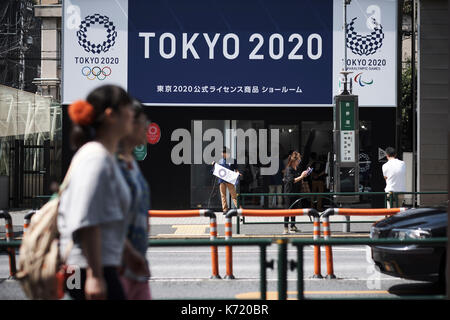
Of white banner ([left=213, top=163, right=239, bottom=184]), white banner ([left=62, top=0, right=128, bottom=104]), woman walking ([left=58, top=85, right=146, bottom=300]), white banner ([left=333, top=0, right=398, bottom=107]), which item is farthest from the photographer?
white banner ([left=333, top=0, right=398, bottom=107])

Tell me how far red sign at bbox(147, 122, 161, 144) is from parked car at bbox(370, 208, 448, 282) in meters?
12.8

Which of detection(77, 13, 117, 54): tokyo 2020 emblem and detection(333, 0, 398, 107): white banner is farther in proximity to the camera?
detection(333, 0, 398, 107): white banner

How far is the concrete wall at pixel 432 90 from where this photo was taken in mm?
21484

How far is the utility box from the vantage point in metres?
16.5

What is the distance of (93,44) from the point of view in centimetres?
2072

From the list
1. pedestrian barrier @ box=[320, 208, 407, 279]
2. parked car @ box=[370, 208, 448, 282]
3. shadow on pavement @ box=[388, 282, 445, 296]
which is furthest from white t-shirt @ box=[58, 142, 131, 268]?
shadow on pavement @ box=[388, 282, 445, 296]

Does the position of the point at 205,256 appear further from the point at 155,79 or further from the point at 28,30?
the point at 28,30

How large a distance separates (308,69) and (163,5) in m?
4.93

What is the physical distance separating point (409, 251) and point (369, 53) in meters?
15.3

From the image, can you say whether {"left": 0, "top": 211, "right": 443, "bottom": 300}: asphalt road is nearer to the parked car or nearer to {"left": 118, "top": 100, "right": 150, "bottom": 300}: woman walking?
the parked car

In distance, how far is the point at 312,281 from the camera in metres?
5.28

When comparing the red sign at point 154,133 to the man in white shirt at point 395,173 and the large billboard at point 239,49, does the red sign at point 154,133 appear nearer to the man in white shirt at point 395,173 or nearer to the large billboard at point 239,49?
the large billboard at point 239,49

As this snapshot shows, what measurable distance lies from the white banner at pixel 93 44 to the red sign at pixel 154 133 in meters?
1.51
